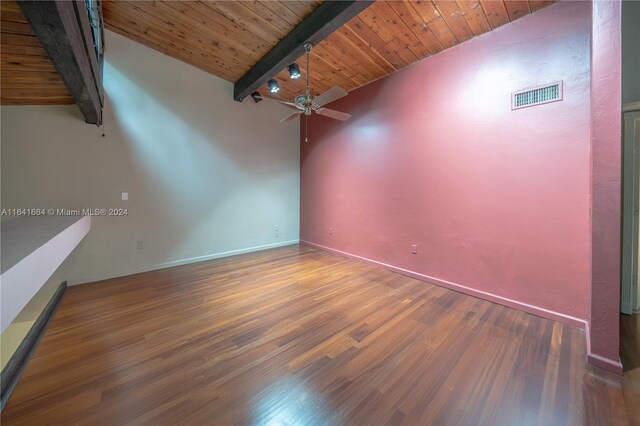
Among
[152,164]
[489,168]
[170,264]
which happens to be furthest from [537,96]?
[170,264]

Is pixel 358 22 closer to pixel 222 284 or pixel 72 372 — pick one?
pixel 222 284

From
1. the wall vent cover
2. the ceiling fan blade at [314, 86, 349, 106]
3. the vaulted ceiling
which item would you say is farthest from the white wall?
the wall vent cover

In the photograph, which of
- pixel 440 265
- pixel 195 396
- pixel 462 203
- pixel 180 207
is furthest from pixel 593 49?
pixel 180 207

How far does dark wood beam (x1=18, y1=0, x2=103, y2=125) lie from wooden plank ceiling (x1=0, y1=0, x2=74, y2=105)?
0.16m

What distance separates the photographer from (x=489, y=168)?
112 inches

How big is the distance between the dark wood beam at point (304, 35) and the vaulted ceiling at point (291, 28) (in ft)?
0.31

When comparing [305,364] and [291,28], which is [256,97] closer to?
[291,28]

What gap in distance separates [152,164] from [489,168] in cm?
479

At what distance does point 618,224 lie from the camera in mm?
1632

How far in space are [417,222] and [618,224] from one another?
2012 mm

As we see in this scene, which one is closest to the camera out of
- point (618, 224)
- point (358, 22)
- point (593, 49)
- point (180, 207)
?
point (618, 224)

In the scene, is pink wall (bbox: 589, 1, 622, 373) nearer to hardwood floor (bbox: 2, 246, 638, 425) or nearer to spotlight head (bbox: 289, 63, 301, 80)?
hardwood floor (bbox: 2, 246, 638, 425)

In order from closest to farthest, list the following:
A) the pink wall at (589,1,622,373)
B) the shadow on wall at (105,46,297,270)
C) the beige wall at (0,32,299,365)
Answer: the pink wall at (589,1,622,373)
the beige wall at (0,32,299,365)
the shadow on wall at (105,46,297,270)

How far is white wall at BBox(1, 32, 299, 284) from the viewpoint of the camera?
3096mm
